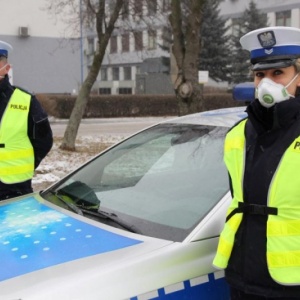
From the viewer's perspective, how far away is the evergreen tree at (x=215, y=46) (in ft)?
118

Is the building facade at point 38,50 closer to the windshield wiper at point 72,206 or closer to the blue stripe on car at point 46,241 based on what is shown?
the windshield wiper at point 72,206

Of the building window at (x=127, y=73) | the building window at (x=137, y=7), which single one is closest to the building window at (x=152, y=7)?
the building window at (x=137, y=7)

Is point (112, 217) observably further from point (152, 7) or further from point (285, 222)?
point (152, 7)

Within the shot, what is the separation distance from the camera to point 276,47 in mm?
1989

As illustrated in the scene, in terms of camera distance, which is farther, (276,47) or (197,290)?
(197,290)

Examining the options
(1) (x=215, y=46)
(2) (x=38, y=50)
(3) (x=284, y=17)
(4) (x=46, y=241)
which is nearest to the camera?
(4) (x=46, y=241)

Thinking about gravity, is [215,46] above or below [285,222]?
above

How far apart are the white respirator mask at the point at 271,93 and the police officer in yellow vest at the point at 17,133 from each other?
6.93 feet

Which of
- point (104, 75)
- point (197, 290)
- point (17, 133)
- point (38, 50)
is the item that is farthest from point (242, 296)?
point (104, 75)

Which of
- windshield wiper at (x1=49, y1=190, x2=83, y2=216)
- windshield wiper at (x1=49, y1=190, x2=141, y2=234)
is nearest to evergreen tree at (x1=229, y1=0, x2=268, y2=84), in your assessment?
windshield wiper at (x1=49, y1=190, x2=83, y2=216)

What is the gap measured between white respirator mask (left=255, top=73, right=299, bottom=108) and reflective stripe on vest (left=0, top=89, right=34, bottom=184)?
2.12 meters

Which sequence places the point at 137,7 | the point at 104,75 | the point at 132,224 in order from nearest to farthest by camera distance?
1. the point at 132,224
2. the point at 137,7
3. the point at 104,75

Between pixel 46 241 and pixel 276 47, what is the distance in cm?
126

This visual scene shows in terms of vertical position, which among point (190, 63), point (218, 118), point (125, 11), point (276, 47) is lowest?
point (218, 118)
